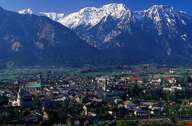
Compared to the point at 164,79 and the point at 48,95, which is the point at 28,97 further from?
the point at 164,79

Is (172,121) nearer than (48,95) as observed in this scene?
Yes

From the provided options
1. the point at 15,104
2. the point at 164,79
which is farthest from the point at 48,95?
the point at 164,79

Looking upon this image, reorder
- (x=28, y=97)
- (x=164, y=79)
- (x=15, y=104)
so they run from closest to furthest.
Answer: (x=15, y=104) < (x=28, y=97) < (x=164, y=79)

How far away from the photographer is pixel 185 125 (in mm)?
63062

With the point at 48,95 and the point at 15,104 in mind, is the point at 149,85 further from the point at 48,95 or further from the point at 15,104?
the point at 15,104

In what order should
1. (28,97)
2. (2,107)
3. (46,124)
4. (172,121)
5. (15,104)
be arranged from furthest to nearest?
(28,97), (15,104), (2,107), (172,121), (46,124)

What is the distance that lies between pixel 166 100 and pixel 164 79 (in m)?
46.0

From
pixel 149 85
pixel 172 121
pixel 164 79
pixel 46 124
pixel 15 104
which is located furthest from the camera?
pixel 164 79

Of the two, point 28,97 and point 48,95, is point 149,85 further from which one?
point 28,97

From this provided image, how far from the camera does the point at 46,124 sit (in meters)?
62.9

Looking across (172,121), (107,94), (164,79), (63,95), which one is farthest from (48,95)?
(164,79)

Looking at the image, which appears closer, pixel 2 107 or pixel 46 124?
pixel 46 124

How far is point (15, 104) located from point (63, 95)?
1887 cm

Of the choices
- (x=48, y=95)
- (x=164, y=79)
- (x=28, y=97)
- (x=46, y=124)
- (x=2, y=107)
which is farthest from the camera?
(x=164, y=79)
